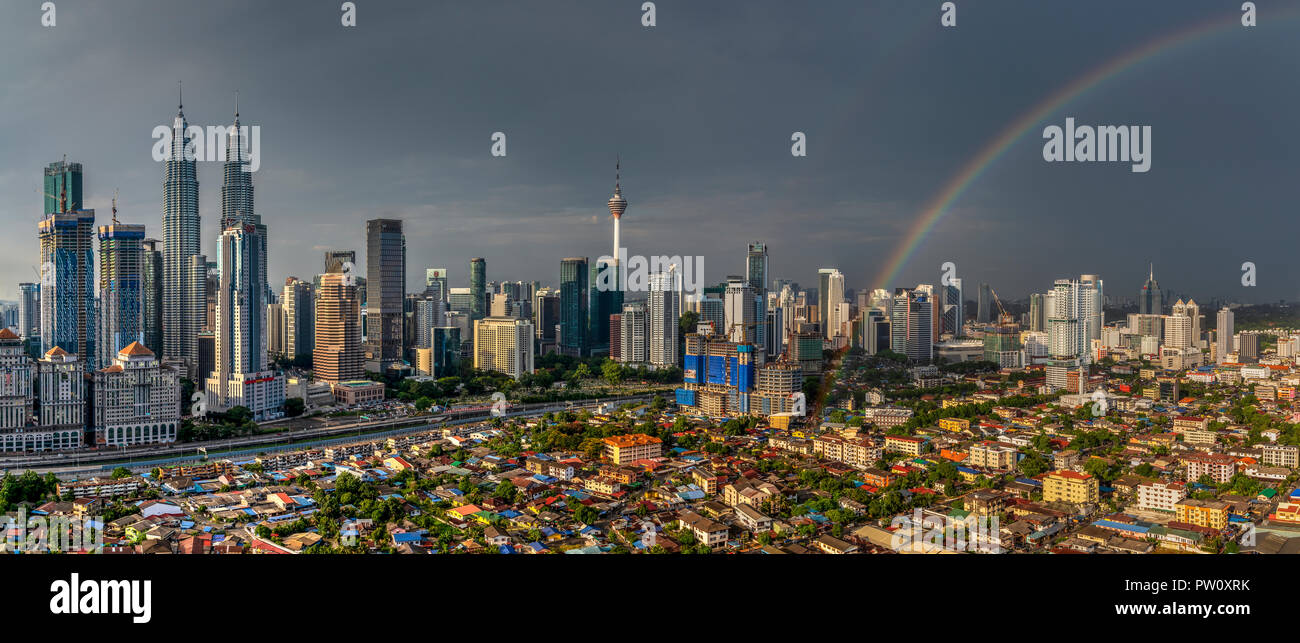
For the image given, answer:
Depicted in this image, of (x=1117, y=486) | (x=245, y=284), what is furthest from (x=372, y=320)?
(x=1117, y=486)

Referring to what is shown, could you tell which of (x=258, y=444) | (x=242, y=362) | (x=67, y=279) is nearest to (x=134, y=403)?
(x=258, y=444)

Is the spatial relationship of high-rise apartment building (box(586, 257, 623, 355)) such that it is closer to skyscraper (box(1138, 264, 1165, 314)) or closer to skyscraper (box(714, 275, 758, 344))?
skyscraper (box(714, 275, 758, 344))

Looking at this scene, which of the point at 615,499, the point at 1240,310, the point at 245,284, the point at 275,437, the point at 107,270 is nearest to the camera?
the point at 615,499

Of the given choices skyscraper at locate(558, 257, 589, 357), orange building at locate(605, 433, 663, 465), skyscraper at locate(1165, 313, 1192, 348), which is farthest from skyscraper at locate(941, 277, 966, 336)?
skyscraper at locate(558, 257, 589, 357)

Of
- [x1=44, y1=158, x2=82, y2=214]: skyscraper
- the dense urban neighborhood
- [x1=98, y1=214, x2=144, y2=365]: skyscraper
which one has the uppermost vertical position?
[x1=44, y1=158, x2=82, y2=214]: skyscraper

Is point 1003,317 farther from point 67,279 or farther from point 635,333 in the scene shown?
point 67,279

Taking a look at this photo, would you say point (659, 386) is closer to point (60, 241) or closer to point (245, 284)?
point (245, 284)

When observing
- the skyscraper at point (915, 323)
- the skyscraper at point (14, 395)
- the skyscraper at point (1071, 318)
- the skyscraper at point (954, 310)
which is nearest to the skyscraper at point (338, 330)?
the skyscraper at point (14, 395)
